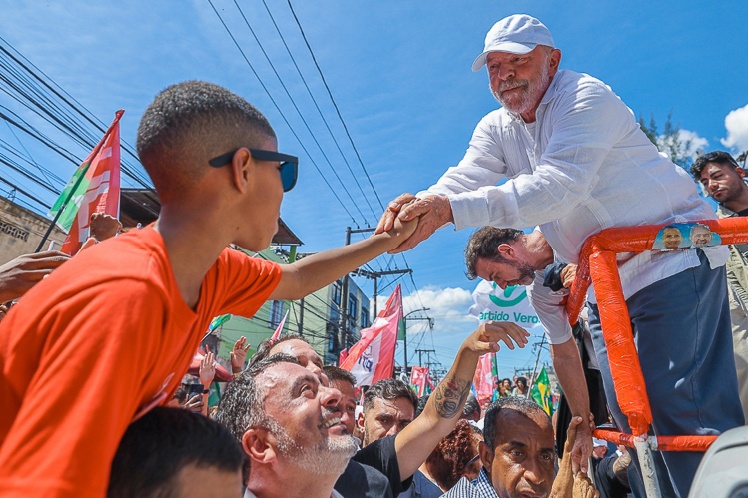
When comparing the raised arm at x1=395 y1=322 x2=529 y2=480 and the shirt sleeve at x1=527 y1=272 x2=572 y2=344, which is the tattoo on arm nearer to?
the raised arm at x1=395 y1=322 x2=529 y2=480

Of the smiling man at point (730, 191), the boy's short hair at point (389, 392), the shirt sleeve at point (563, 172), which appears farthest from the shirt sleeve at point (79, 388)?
the boy's short hair at point (389, 392)

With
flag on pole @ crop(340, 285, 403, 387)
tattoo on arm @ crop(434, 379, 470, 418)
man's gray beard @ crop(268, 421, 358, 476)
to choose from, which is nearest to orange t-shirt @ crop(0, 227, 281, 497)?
man's gray beard @ crop(268, 421, 358, 476)

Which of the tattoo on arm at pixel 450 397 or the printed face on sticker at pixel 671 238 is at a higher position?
the printed face on sticker at pixel 671 238

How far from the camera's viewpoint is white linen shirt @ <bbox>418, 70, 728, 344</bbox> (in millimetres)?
2154

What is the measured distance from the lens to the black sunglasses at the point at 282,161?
1.52 m

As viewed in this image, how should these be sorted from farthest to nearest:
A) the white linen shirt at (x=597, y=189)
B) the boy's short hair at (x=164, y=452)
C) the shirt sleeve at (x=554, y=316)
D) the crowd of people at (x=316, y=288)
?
1. the shirt sleeve at (x=554, y=316)
2. the white linen shirt at (x=597, y=189)
3. the boy's short hair at (x=164, y=452)
4. the crowd of people at (x=316, y=288)

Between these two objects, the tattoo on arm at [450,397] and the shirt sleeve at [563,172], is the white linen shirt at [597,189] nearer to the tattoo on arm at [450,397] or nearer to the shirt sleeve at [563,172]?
the shirt sleeve at [563,172]

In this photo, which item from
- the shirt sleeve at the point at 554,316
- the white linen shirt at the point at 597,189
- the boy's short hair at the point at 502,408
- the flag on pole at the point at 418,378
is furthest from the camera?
the flag on pole at the point at 418,378

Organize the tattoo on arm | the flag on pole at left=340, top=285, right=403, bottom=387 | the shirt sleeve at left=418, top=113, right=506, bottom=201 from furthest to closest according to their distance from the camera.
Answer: the flag on pole at left=340, top=285, right=403, bottom=387, the tattoo on arm, the shirt sleeve at left=418, top=113, right=506, bottom=201

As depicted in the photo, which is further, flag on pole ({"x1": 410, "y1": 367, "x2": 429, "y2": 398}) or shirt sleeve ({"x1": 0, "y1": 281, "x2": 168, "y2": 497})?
flag on pole ({"x1": 410, "y1": 367, "x2": 429, "y2": 398})

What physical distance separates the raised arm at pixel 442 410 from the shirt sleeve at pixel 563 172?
3.43ft

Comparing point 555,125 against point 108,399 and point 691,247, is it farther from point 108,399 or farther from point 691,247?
point 108,399

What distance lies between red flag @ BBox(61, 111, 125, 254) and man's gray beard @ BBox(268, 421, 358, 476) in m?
3.64

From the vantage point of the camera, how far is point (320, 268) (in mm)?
2301
